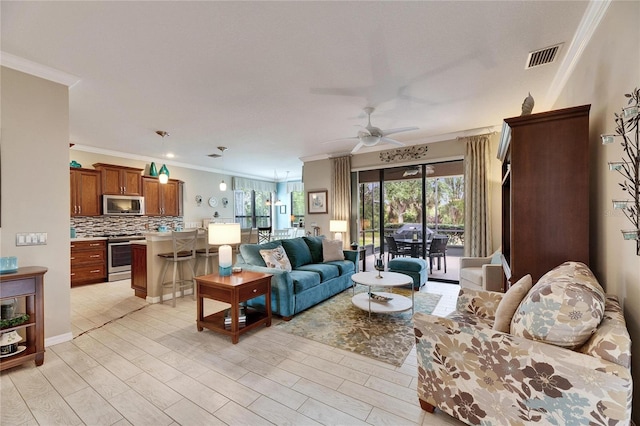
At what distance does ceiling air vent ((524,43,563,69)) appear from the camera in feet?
7.86

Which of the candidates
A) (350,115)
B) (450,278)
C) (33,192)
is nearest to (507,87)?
(350,115)

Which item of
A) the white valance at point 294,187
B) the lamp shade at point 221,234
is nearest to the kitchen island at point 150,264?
the lamp shade at point 221,234

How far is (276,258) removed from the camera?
384 centimetres

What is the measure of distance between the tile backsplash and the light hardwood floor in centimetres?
340

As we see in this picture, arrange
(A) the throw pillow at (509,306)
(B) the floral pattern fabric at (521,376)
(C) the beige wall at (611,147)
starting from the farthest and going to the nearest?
(A) the throw pillow at (509,306) → (C) the beige wall at (611,147) → (B) the floral pattern fabric at (521,376)

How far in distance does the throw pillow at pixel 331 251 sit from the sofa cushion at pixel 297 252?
0.29 meters

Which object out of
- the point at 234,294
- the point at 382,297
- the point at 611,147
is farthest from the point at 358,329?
the point at 611,147

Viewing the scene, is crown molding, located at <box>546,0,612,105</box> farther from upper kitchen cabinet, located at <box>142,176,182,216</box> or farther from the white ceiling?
upper kitchen cabinet, located at <box>142,176,182,216</box>

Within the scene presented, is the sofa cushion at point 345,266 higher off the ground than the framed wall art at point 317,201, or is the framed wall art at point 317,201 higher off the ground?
the framed wall art at point 317,201

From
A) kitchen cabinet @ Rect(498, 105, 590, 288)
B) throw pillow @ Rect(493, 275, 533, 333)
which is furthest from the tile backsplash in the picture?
kitchen cabinet @ Rect(498, 105, 590, 288)

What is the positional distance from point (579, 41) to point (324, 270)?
12.0ft

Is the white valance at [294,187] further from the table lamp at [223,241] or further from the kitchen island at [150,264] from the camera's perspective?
the table lamp at [223,241]

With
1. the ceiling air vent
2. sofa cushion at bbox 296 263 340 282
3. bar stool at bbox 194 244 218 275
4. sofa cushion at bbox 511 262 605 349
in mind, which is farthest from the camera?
bar stool at bbox 194 244 218 275

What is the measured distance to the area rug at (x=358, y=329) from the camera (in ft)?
8.65
